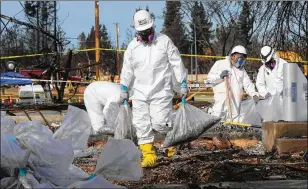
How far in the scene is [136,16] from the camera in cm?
687

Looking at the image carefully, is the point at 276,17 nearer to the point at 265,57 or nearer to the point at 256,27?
the point at 256,27

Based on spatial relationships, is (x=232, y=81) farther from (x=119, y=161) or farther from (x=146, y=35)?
(x=119, y=161)

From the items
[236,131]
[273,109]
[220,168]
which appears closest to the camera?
[220,168]

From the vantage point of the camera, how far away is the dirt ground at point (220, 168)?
16.4 ft

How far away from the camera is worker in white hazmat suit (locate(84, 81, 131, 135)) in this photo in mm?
9062

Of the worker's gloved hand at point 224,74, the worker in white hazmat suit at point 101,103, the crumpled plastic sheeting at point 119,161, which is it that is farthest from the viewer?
the worker's gloved hand at point 224,74

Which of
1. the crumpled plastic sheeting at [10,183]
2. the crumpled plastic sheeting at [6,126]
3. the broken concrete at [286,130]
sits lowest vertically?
the crumpled plastic sheeting at [10,183]

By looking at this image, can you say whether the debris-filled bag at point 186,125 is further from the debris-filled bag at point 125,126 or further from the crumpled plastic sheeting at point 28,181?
the crumpled plastic sheeting at point 28,181

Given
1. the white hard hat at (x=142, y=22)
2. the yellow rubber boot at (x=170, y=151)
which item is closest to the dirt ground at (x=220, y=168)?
the yellow rubber boot at (x=170, y=151)

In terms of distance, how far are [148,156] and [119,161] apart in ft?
6.93

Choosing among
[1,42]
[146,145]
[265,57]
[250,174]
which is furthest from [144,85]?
[1,42]

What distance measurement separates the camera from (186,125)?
6.79 m

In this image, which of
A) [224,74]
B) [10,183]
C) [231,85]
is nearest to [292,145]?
[10,183]

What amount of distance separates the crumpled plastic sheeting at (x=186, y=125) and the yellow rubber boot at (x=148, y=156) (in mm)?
246
